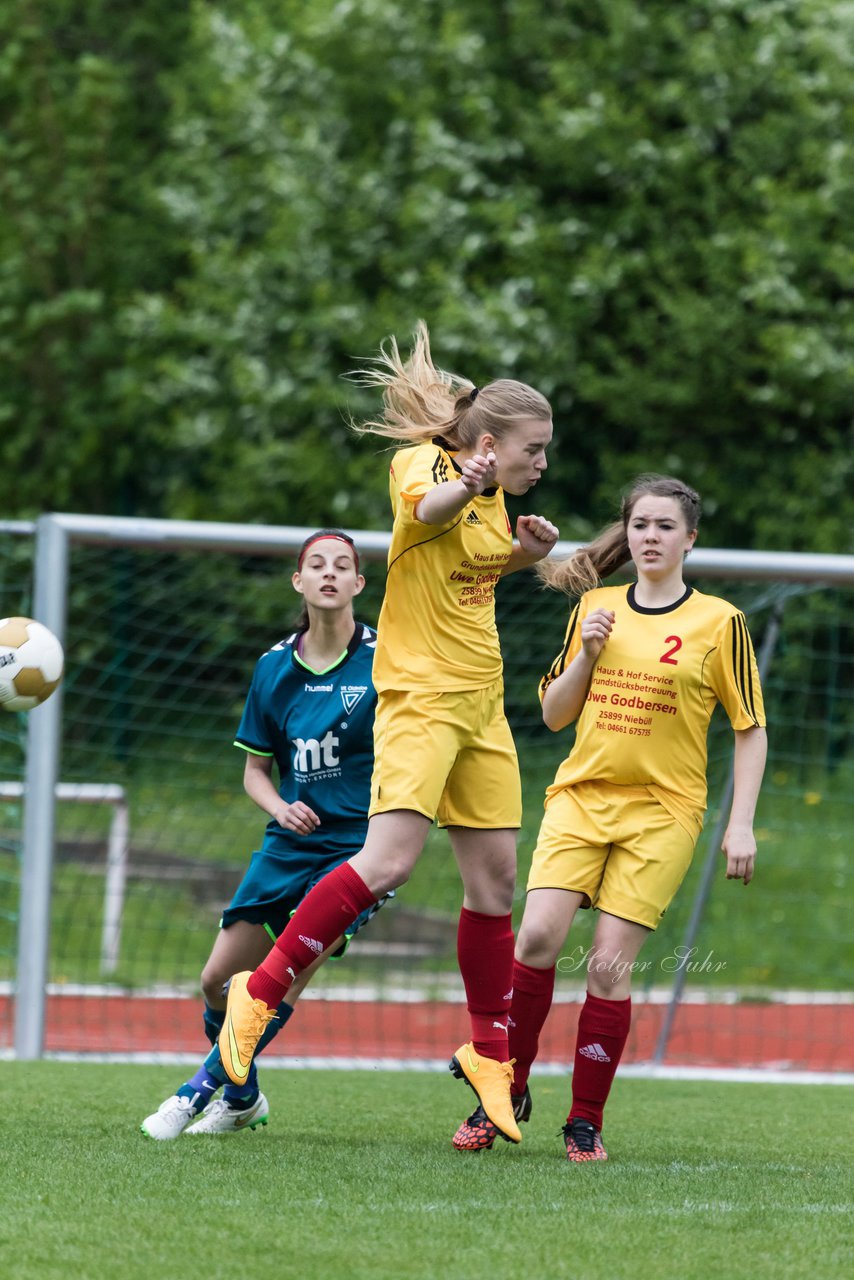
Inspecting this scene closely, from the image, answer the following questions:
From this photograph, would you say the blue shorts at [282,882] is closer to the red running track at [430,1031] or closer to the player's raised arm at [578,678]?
the player's raised arm at [578,678]

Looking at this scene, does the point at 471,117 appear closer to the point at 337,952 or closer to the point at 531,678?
the point at 531,678

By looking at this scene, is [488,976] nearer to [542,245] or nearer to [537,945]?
[537,945]

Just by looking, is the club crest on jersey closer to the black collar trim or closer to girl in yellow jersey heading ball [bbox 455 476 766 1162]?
girl in yellow jersey heading ball [bbox 455 476 766 1162]

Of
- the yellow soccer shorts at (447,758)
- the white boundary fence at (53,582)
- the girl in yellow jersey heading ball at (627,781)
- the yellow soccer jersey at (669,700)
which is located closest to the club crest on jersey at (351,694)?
the yellow soccer shorts at (447,758)

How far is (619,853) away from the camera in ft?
13.8

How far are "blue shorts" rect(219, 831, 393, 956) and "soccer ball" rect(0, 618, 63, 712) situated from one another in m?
0.83

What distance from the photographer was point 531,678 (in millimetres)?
9422

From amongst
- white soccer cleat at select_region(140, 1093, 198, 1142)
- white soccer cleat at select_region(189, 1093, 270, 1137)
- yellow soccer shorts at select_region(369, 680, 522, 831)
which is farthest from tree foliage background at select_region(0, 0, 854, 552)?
white soccer cleat at select_region(140, 1093, 198, 1142)

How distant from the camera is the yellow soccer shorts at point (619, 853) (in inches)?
163

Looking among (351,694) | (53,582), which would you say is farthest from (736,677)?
(53,582)

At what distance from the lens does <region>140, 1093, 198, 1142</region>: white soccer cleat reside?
4184mm

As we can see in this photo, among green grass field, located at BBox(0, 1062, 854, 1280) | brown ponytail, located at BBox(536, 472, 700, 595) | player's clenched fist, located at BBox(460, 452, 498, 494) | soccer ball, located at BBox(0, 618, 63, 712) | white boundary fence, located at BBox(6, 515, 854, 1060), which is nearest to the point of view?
green grass field, located at BBox(0, 1062, 854, 1280)

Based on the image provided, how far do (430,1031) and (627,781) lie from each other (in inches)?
194

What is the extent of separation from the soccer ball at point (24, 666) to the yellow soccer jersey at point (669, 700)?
158 centimetres
